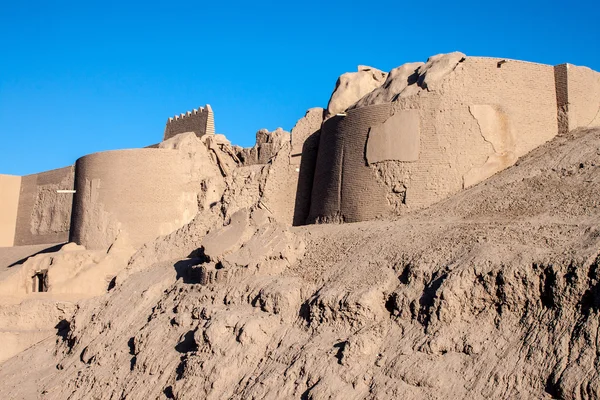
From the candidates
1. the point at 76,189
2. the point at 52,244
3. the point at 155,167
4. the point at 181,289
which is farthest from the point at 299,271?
the point at 52,244

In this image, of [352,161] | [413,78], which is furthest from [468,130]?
[352,161]

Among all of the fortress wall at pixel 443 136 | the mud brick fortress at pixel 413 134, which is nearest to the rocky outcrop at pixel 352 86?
the mud brick fortress at pixel 413 134

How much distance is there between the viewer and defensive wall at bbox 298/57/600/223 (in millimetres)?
13281

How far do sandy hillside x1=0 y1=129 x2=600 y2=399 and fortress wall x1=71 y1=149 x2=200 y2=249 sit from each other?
5340mm

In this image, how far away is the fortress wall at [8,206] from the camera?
27.5 meters

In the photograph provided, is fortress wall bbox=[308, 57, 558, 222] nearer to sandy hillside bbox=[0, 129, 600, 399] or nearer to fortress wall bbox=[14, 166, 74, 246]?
sandy hillside bbox=[0, 129, 600, 399]

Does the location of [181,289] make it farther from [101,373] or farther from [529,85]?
[529,85]

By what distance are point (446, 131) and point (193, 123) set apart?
11.2 metres

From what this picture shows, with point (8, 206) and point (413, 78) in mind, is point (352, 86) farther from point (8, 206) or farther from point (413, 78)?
point (8, 206)

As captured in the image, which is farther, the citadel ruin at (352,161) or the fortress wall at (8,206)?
the fortress wall at (8,206)

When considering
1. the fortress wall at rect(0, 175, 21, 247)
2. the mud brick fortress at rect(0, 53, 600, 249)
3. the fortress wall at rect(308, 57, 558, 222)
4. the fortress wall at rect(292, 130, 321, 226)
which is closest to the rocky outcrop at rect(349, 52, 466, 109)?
the mud brick fortress at rect(0, 53, 600, 249)

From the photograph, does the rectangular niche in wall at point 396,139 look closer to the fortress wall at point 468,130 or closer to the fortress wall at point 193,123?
the fortress wall at point 468,130

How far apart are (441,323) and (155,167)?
1296 centimetres

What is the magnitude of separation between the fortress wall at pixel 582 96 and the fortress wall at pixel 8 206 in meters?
20.3
